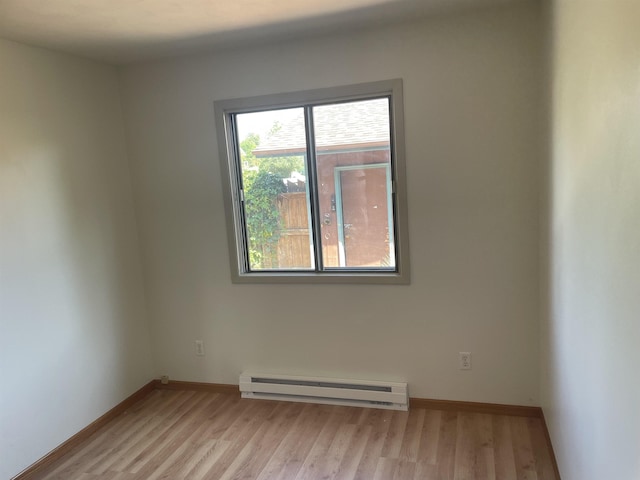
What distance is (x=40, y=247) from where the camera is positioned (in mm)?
2588

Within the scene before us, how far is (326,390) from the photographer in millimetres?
3043

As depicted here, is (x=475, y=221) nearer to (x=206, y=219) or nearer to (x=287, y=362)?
(x=287, y=362)

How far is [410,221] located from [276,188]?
3.08ft

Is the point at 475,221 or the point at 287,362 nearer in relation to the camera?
the point at 475,221

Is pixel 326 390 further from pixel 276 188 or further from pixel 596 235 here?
pixel 596 235

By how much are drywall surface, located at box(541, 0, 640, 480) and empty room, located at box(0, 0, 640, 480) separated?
4cm

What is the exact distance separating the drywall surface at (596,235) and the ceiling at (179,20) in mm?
945

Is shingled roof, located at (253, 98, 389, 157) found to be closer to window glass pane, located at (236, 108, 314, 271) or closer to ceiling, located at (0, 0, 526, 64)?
window glass pane, located at (236, 108, 314, 271)

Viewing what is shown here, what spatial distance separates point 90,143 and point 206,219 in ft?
2.89

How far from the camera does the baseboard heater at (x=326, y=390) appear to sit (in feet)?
9.61

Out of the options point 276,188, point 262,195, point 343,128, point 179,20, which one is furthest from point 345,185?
point 179,20

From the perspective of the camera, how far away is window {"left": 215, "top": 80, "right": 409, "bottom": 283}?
2.82m

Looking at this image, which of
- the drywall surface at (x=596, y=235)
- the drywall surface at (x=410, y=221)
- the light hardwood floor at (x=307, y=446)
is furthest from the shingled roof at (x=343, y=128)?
the light hardwood floor at (x=307, y=446)

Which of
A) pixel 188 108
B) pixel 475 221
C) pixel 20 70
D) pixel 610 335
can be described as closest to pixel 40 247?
pixel 20 70
